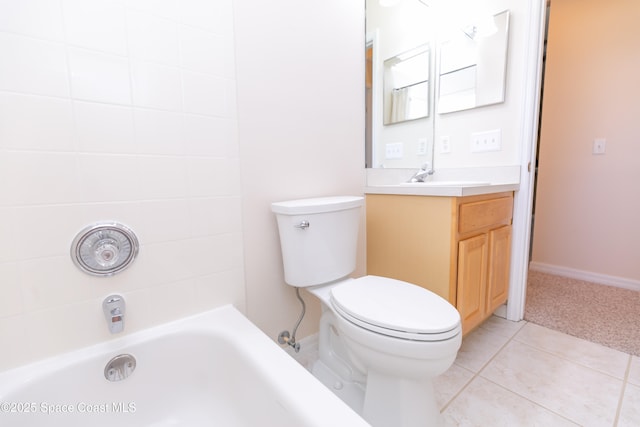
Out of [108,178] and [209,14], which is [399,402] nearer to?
[108,178]

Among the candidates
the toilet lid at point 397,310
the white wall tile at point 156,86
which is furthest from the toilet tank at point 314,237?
the white wall tile at point 156,86

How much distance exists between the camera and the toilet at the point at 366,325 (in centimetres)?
80

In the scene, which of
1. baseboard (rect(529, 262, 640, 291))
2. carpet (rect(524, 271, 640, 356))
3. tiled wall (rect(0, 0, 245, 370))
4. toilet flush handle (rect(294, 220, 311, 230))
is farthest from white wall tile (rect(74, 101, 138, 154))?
baseboard (rect(529, 262, 640, 291))

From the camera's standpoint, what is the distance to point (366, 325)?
33.1 inches

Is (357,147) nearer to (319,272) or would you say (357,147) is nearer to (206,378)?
(319,272)

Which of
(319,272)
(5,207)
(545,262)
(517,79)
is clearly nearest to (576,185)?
(545,262)

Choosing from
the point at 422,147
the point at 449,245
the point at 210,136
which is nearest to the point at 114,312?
the point at 210,136

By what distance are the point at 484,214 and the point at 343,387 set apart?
38.0 inches

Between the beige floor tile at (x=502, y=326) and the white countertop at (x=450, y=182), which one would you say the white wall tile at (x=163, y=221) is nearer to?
the white countertop at (x=450, y=182)

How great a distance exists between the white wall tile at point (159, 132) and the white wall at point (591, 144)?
2674 millimetres

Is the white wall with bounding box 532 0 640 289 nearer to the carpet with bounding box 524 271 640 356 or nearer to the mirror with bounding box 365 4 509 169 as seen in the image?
the carpet with bounding box 524 271 640 356

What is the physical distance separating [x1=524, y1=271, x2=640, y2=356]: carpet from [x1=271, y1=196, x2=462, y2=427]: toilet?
1.08 meters

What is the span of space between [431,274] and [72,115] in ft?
4.43

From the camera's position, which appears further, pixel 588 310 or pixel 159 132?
pixel 588 310
